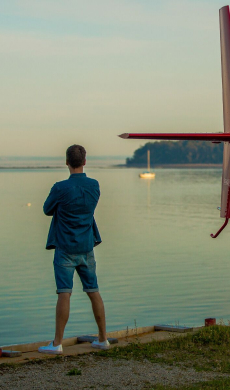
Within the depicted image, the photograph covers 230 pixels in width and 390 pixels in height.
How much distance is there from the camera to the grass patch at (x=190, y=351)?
630 cm

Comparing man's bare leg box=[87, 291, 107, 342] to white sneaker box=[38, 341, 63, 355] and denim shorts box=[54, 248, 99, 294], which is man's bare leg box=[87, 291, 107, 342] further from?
white sneaker box=[38, 341, 63, 355]

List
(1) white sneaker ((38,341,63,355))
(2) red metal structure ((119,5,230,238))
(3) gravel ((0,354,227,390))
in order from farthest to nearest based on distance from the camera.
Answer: (2) red metal structure ((119,5,230,238)) → (1) white sneaker ((38,341,63,355)) → (3) gravel ((0,354,227,390))

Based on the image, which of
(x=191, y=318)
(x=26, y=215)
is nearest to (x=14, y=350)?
(x=191, y=318)

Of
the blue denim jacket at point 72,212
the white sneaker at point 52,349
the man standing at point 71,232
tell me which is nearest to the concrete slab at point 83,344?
the white sneaker at point 52,349

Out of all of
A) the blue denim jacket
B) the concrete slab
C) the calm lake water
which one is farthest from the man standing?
the calm lake water

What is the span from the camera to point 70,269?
6504 millimetres

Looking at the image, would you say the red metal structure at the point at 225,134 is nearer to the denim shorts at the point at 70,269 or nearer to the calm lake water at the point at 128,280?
the denim shorts at the point at 70,269

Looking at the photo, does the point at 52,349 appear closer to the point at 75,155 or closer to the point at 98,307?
the point at 98,307

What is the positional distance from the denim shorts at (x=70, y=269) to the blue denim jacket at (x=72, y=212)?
6 cm

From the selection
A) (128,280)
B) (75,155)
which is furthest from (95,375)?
(128,280)

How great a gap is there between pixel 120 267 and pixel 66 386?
1310cm

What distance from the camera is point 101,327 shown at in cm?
675

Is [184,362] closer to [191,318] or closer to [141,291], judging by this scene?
[191,318]

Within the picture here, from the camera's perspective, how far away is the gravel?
554 cm
